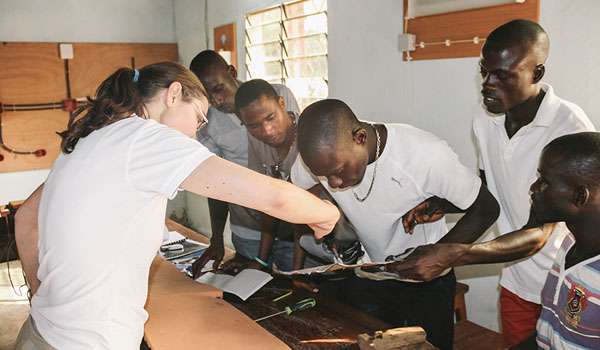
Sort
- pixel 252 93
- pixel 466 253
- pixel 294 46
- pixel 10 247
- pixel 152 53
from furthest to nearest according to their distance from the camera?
1. pixel 152 53
2. pixel 10 247
3. pixel 294 46
4. pixel 252 93
5. pixel 466 253

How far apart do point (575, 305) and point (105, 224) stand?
1.11 metres

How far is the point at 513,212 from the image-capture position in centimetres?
183

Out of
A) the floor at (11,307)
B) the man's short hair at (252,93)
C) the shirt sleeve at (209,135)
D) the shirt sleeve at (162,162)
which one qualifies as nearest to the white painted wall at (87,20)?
the floor at (11,307)

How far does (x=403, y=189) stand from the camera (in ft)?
5.70

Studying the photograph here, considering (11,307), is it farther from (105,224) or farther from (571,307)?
(571,307)

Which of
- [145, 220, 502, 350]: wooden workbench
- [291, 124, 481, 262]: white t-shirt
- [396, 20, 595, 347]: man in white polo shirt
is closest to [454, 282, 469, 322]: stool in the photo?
[396, 20, 595, 347]: man in white polo shirt

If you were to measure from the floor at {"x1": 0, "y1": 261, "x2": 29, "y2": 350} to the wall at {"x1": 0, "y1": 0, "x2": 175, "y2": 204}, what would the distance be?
0.90 m

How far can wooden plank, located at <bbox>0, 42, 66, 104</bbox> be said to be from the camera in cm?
482

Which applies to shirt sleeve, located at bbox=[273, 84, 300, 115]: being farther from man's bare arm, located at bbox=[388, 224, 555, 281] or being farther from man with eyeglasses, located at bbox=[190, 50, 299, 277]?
man's bare arm, located at bbox=[388, 224, 555, 281]

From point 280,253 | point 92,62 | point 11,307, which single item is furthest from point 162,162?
point 92,62

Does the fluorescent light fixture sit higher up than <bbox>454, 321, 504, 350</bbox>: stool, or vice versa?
the fluorescent light fixture

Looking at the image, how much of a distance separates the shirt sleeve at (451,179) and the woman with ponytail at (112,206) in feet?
2.10

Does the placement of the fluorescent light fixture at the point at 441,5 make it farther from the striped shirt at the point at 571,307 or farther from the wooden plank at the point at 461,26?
the striped shirt at the point at 571,307

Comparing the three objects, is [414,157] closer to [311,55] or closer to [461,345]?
[461,345]
